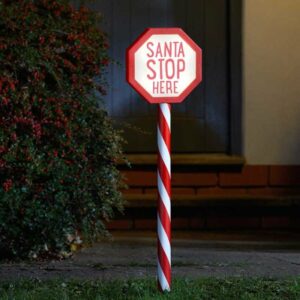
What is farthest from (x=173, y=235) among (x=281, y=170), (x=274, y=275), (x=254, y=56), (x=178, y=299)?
(x=178, y=299)

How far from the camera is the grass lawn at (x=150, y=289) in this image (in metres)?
6.93

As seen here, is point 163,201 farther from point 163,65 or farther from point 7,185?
point 7,185

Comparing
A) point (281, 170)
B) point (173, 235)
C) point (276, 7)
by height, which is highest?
point (276, 7)

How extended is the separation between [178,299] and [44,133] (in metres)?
2.20

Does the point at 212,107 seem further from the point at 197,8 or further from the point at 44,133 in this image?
the point at 44,133

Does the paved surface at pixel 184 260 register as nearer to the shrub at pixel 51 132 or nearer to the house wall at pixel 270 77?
the shrub at pixel 51 132

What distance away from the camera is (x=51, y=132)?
8.16m

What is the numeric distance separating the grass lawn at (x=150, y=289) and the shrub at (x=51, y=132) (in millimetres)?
925

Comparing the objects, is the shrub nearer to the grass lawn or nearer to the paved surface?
the paved surface

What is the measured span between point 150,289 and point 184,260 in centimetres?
172

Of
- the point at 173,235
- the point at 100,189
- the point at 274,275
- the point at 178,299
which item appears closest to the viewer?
the point at 178,299

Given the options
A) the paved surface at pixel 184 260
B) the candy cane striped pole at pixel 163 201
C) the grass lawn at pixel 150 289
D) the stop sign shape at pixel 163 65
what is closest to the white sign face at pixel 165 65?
the stop sign shape at pixel 163 65

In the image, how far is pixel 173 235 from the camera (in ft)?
35.9

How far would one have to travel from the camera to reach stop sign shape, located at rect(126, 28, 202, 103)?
6684 millimetres
